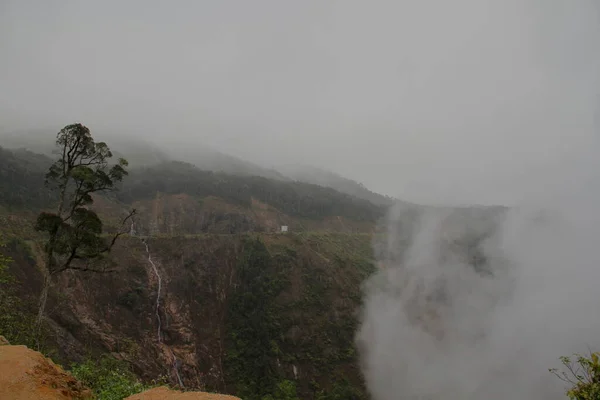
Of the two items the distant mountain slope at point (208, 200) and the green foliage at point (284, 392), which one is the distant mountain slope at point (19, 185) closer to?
the distant mountain slope at point (208, 200)

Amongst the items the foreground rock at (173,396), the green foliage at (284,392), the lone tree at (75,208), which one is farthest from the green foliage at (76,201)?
the green foliage at (284,392)

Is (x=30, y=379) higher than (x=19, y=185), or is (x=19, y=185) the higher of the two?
(x=30, y=379)

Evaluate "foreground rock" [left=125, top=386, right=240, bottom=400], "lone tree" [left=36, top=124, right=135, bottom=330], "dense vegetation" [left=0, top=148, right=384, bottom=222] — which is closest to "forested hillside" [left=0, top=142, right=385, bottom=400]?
"lone tree" [left=36, top=124, right=135, bottom=330]

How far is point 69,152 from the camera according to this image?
611 inches

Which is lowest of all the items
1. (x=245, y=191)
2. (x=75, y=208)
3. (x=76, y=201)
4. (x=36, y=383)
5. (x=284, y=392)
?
(x=284, y=392)

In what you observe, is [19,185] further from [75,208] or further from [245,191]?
[75,208]

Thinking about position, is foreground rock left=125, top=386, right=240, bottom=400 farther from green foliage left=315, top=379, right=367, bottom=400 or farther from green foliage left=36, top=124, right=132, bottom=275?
green foliage left=315, top=379, right=367, bottom=400

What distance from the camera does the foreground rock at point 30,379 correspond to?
7597 millimetres

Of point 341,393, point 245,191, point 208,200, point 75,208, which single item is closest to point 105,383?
point 75,208

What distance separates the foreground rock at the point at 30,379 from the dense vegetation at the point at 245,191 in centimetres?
8789

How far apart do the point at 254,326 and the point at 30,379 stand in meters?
36.3

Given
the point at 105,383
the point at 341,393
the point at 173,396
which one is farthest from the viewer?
the point at 341,393

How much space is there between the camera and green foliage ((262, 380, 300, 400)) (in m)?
34.2

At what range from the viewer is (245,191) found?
353ft
